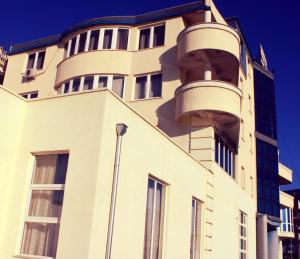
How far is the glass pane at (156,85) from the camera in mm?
18906

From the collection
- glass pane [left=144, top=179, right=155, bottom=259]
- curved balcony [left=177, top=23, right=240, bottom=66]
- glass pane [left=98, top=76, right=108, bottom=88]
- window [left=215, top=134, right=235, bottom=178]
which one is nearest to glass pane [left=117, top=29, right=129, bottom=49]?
glass pane [left=98, top=76, right=108, bottom=88]

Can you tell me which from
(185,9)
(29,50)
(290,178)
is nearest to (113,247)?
(185,9)

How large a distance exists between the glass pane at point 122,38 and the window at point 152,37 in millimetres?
788

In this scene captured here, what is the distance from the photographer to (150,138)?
1189 centimetres

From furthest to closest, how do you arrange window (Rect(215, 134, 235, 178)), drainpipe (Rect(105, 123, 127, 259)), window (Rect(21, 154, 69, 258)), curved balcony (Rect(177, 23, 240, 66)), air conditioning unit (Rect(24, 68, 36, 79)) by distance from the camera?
air conditioning unit (Rect(24, 68, 36, 79)) → window (Rect(215, 134, 235, 178)) → curved balcony (Rect(177, 23, 240, 66)) → window (Rect(21, 154, 69, 258)) → drainpipe (Rect(105, 123, 127, 259))

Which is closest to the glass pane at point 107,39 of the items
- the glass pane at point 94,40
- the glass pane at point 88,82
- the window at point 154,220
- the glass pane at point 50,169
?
the glass pane at point 94,40

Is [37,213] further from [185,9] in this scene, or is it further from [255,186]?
[255,186]

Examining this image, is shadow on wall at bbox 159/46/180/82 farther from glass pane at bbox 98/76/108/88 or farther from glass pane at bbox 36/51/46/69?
glass pane at bbox 36/51/46/69

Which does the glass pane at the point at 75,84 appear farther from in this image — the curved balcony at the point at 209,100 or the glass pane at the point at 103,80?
the curved balcony at the point at 209,100

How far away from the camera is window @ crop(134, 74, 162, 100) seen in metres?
19.0

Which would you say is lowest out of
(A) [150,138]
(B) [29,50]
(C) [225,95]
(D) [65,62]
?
(A) [150,138]

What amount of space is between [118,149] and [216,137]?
9221 mm

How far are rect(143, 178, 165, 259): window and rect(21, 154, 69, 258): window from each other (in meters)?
2.96

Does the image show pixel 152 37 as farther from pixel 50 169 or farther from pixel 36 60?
pixel 50 169
